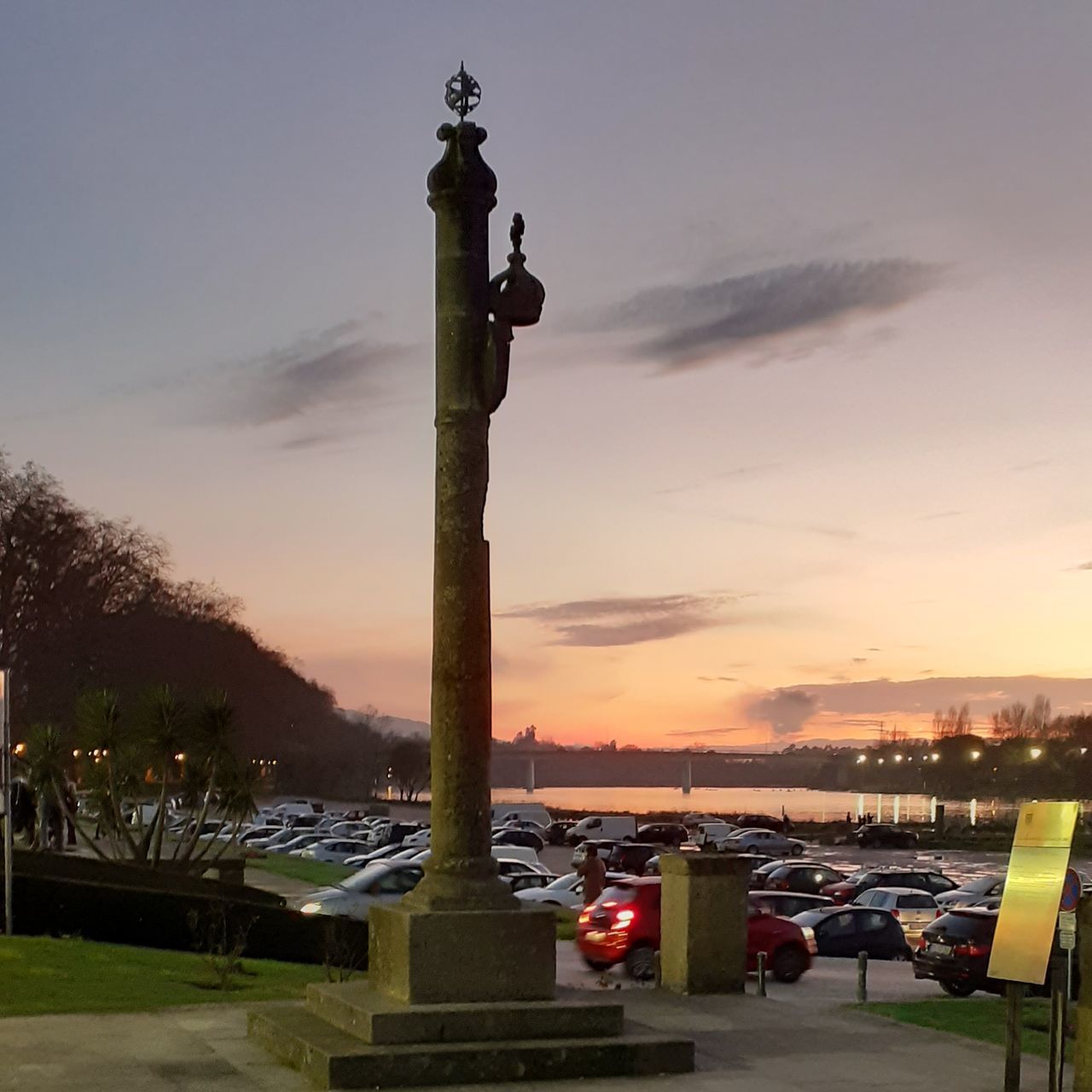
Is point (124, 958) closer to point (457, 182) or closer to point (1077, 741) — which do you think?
point (457, 182)

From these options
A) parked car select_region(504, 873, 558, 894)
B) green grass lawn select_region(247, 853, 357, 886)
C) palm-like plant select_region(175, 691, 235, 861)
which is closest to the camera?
palm-like plant select_region(175, 691, 235, 861)

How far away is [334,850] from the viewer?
193 ft

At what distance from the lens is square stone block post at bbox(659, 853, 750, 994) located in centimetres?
1888

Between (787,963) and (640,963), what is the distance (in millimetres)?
3036

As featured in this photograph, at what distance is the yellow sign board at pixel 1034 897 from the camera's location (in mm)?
12133

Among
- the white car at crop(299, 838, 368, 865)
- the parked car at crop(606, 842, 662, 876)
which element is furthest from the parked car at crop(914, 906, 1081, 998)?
the white car at crop(299, 838, 368, 865)

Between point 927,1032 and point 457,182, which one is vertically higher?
point 457,182

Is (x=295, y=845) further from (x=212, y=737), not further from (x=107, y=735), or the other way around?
(x=107, y=735)

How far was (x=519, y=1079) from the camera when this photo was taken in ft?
41.3

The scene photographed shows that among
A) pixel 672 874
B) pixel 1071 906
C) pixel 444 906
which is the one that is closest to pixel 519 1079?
pixel 444 906

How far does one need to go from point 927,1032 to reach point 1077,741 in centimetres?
17604

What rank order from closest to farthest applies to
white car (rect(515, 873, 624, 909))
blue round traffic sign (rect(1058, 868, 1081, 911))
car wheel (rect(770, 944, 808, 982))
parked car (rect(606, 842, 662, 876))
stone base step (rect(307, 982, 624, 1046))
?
stone base step (rect(307, 982, 624, 1046)) → blue round traffic sign (rect(1058, 868, 1081, 911)) → car wheel (rect(770, 944, 808, 982)) → white car (rect(515, 873, 624, 909)) → parked car (rect(606, 842, 662, 876))

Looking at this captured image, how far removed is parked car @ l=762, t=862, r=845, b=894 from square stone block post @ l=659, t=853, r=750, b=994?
2786cm

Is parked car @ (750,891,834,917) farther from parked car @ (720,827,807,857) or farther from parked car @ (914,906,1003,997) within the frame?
parked car @ (720,827,807,857)
